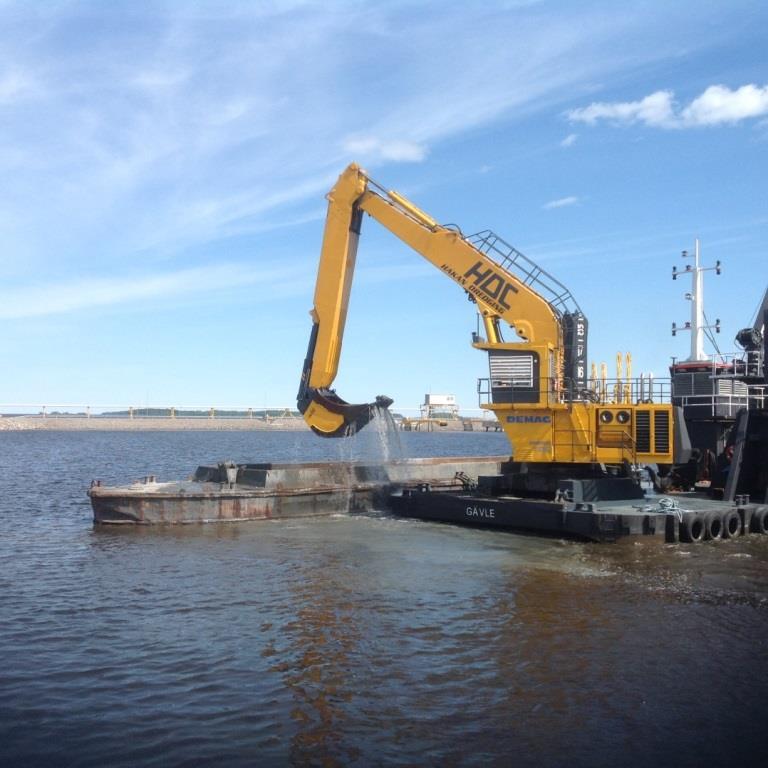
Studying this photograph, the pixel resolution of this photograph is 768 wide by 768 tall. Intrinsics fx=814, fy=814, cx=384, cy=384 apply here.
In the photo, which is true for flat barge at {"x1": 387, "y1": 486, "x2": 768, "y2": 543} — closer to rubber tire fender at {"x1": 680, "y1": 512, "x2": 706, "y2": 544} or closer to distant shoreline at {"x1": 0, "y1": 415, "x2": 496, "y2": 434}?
rubber tire fender at {"x1": 680, "y1": 512, "x2": 706, "y2": 544}

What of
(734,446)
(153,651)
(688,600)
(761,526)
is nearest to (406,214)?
(734,446)

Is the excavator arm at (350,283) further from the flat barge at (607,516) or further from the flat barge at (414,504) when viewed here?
the flat barge at (607,516)

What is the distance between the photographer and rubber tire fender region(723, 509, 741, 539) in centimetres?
1850

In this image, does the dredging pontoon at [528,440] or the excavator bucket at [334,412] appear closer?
the dredging pontoon at [528,440]

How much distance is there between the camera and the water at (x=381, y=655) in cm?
742

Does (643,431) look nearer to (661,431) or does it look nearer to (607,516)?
(661,431)

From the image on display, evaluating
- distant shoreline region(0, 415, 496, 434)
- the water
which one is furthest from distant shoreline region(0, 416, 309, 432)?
the water

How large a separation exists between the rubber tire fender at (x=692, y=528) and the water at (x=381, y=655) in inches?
22.7

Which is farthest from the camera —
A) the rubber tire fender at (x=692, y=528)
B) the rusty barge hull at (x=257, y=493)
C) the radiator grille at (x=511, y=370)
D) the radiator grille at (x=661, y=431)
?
the radiator grille at (x=511, y=370)

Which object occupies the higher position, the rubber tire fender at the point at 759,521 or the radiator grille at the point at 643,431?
the radiator grille at the point at 643,431

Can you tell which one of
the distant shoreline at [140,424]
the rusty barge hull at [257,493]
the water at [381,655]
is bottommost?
the water at [381,655]

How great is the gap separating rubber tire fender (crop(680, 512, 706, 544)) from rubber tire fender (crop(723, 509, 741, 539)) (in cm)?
86

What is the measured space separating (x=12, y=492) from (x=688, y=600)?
958 inches

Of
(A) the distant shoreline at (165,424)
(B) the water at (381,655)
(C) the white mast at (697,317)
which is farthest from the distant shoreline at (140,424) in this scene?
(B) the water at (381,655)
